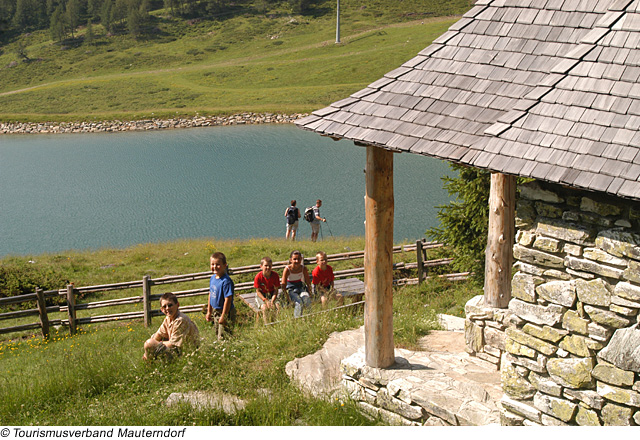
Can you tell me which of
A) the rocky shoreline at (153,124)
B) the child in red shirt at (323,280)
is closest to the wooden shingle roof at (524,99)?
the child in red shirt at (323,280)

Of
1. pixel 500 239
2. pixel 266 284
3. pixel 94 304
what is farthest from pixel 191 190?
pixel 500 239

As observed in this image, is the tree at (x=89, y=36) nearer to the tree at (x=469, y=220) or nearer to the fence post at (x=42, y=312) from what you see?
the fence post at (x=42, y=312)

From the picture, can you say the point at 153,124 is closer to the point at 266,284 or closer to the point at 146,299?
the point at 146,299

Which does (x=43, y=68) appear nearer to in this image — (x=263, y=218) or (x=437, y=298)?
(x=263, y=218)

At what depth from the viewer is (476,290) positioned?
12.9m

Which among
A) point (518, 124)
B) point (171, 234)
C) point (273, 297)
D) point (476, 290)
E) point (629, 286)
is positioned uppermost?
point (518, 124)

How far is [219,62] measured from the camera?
277ft

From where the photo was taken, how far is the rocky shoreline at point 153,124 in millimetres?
52469

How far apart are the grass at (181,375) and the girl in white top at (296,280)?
2.43 feet

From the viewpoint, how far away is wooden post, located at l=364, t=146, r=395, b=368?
23.2ft

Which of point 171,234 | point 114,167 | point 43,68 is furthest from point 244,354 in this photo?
point 43,68

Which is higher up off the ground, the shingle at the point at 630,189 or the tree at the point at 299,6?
the tree at the point at 299,6

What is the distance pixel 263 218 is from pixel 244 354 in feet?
58.5

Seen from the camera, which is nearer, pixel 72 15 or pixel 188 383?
pixel 188 383
